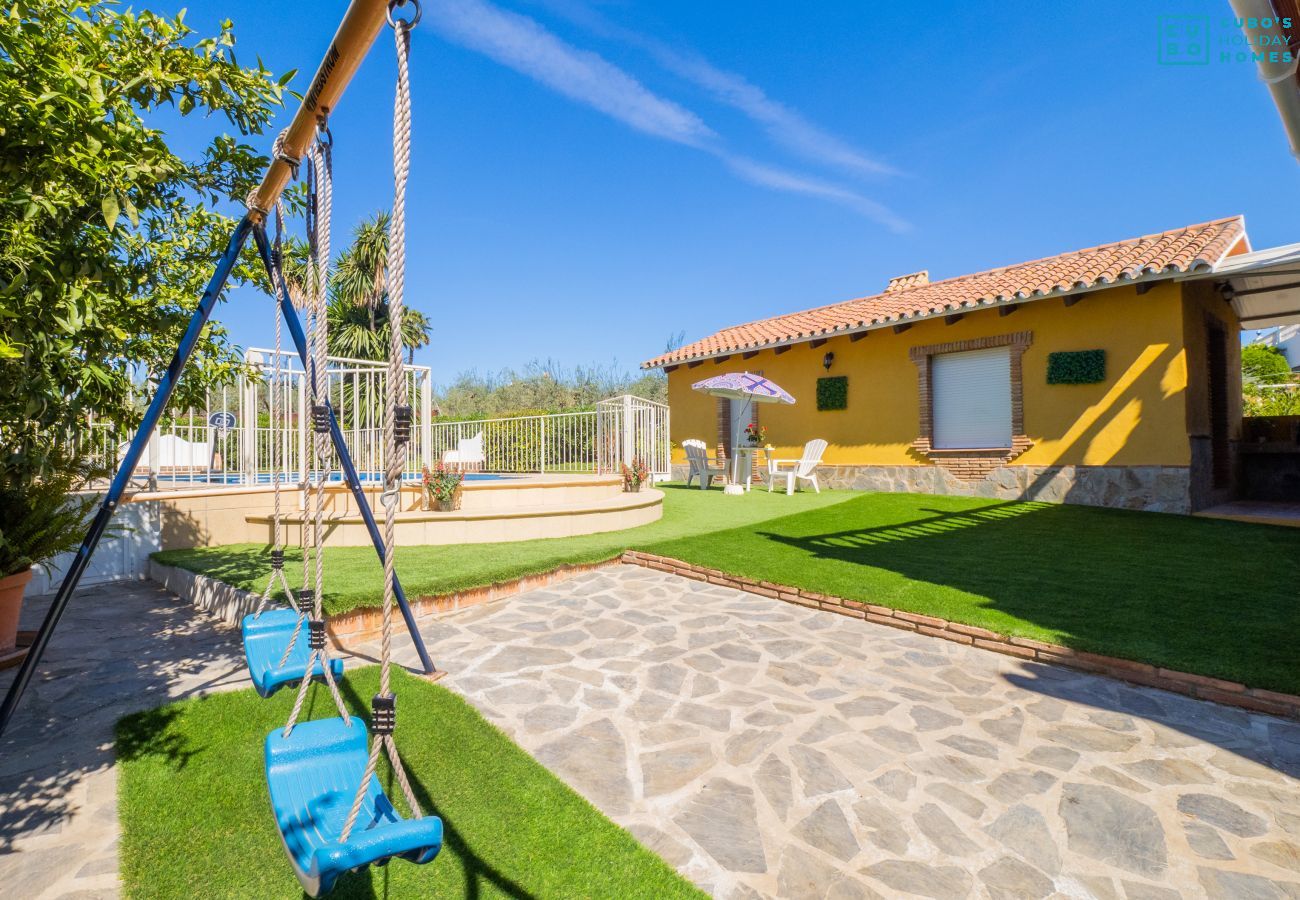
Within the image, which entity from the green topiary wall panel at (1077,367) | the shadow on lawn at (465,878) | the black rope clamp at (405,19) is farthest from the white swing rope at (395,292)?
the green topiary wall panel at (1077,367)

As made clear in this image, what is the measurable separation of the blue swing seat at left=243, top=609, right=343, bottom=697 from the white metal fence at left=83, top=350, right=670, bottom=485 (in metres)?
1.93

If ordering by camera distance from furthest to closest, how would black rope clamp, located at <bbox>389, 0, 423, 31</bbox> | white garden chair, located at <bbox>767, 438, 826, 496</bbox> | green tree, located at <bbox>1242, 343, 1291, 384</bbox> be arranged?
green tree, located at <bbox>1242, 343, 1291, 384</bbox> < white garden chair, located at <bbox>767, 438, 826, 496</bbox> < black rope clamp, located at <bbox>389, 0, 423, 31</bbox>

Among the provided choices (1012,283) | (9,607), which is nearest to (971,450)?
(1012,283)

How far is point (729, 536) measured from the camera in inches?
293

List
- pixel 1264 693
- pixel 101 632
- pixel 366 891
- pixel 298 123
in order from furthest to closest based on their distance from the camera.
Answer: pixel 101 632 < pixel 1264 693 < pixel 298 123 < pixel 366 891

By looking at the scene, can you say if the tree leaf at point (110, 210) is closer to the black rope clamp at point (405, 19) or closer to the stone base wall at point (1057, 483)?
the black rope clamp at point (405, 19)

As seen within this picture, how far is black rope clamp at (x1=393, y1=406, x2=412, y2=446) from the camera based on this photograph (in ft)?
4.89

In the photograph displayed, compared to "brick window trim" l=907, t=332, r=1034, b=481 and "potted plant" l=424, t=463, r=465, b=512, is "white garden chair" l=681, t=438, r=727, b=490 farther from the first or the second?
"potted plant" l=424, t=463, r=465, b=512

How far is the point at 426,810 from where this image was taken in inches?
87.8

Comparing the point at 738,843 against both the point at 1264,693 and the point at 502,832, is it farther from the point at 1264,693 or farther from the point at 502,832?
the point at 1264,693

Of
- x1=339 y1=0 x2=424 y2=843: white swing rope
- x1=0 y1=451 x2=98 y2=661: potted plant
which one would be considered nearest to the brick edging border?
x1=339 y1=0 x2=424 y2=843: white swing rope

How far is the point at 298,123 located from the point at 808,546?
6.23m

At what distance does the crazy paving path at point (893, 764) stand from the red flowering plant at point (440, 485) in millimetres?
3348

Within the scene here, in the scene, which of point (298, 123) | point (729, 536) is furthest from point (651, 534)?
point (298, 123)
